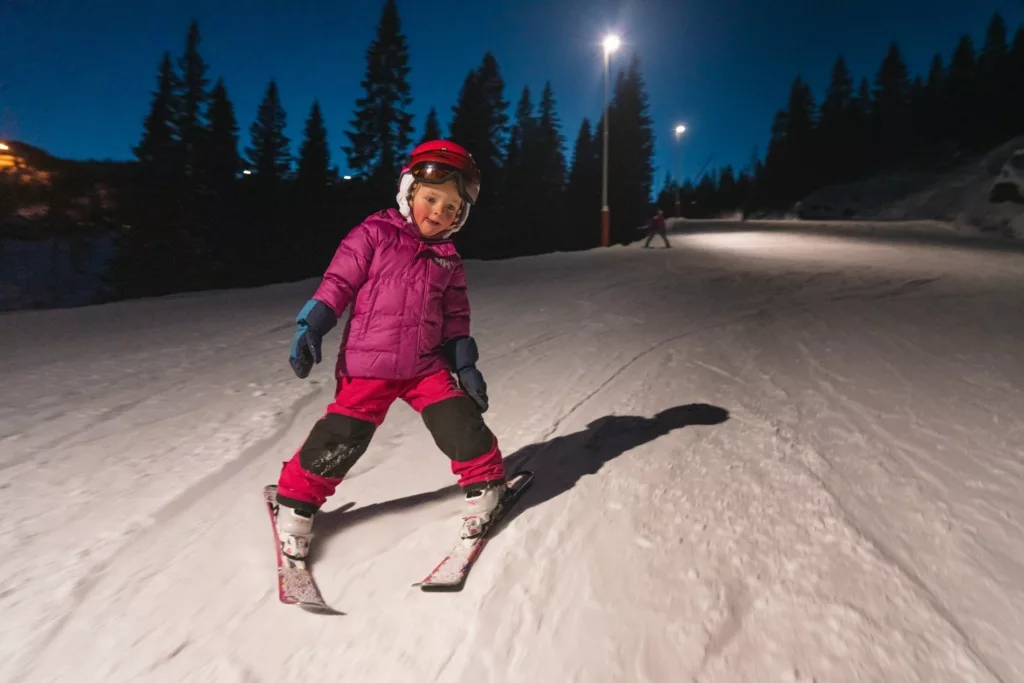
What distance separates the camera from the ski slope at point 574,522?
198cm

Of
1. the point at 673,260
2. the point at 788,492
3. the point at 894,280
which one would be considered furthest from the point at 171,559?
the point at 673,260

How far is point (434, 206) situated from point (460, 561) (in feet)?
5.22

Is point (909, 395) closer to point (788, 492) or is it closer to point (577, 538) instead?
point (788, 492)

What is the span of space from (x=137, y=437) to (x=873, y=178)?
172ft

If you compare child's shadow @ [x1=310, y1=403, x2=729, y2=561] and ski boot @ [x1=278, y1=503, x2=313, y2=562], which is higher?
ski boot @ [x1=278, y1=503, x2=313, y2=562]

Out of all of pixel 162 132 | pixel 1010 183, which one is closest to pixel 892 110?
pixel 1010 183

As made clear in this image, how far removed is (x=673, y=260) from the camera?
1299cm

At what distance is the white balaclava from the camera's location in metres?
2.65

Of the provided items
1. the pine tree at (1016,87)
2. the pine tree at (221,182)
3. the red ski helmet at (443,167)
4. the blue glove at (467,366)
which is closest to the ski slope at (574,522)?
the blue glove at (467,366)

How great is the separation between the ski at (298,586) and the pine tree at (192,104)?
154ft

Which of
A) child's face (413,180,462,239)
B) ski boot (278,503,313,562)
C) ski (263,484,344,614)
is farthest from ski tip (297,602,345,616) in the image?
child's face (413,180,462,239)

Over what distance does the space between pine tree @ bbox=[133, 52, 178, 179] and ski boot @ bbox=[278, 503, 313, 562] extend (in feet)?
152

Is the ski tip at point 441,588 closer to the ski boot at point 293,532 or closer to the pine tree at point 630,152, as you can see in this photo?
the ski boot at point 293,532

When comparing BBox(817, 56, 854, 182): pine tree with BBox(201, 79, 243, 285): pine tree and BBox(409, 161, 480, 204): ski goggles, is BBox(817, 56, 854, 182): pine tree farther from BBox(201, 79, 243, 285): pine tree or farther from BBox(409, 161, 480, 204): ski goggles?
BBox(409, 161, 480, 204): ski goggles
